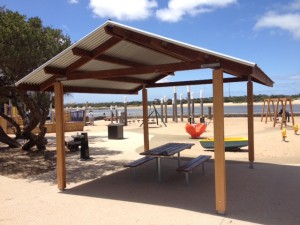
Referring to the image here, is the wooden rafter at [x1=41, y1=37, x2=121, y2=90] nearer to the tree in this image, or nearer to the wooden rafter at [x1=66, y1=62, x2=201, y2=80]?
the wooden rafter at [x1=66, y1=62, x2=201, y2=80]

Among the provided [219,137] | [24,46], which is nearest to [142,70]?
[219,137]

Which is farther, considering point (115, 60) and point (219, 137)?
point (115, 60)

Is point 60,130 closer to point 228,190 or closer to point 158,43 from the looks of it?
point 158,43

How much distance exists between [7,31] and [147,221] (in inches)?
272

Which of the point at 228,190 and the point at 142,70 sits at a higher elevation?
the point at 142,70

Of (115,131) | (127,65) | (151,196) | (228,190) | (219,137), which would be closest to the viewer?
(219,137)

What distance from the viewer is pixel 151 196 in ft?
21.2

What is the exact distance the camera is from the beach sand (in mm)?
5211

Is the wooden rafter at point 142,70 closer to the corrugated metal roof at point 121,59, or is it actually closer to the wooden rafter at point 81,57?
→ the corrugated metal roof at point 121,59

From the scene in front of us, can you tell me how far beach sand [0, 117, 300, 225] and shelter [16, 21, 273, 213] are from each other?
0.54 meters

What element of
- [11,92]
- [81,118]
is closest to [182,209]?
[11,92]

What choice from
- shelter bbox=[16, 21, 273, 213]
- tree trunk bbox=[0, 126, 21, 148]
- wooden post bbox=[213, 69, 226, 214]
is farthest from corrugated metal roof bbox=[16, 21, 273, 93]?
tree trunk bbox=[0, 126, 21, 148]

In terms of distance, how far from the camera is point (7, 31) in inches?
357

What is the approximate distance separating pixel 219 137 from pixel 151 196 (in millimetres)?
2018
